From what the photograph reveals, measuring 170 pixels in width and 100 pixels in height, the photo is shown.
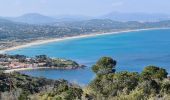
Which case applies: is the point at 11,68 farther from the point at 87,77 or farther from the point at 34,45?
the point at 34,45

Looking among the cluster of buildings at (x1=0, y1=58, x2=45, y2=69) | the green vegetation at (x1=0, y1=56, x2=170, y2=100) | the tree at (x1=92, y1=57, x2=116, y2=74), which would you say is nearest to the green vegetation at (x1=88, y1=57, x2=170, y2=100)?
the green vegetation at (x1=0, y1=56, x2=170, y2=100)

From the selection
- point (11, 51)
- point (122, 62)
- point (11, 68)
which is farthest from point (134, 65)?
point (11, 51)

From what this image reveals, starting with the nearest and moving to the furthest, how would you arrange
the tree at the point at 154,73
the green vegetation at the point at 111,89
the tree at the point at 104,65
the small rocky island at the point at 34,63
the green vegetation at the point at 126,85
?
1. the green vegetation at the point at 111,89
2. the green vegetation at the point at 126,85
3. the tree at the point at 154,73
4. the tree at the point at 104,65
5. the small rocky island at the point at 34,63

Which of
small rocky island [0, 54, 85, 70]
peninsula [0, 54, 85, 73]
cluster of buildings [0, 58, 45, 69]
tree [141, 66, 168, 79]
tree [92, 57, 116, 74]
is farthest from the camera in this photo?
small rocky island [0, 54, 85, 70]

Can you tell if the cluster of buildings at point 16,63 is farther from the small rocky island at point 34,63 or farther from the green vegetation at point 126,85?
the green vegetation at point 126,85

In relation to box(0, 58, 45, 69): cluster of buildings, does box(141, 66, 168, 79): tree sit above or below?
above

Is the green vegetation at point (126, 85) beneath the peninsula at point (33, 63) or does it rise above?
above

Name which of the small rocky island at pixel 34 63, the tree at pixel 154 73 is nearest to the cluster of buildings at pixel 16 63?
the small rocky island at pixel 34 63

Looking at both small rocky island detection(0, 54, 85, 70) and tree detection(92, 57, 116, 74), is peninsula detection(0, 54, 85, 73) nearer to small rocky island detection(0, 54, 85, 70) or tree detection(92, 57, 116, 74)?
small rocky island detection(0, 54, 85, 70)

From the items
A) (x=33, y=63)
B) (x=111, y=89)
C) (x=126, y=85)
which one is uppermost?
(x=126, y=85)

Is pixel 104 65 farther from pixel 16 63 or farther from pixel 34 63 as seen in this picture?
pixel 16 63

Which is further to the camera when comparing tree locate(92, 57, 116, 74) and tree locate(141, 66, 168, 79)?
tree locate(92, 57, 116, 74)

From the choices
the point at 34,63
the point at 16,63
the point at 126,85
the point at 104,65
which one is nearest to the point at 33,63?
the point at 34,63
